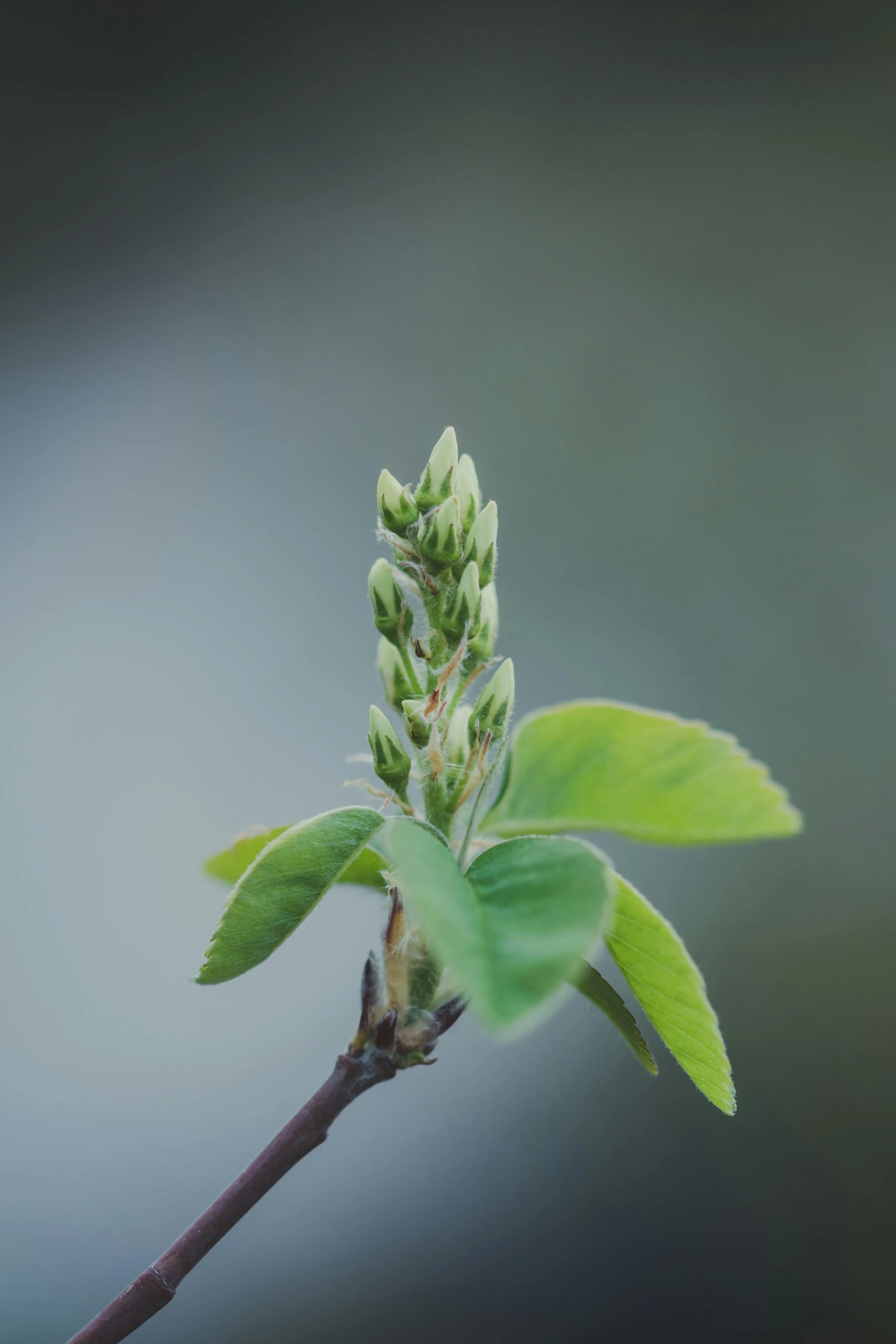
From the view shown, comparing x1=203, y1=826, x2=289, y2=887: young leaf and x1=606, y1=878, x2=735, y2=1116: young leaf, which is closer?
x1=606, y1=878, x2=735, y2=1116: young leaf

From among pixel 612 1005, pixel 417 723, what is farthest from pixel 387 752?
pixel 612 1005

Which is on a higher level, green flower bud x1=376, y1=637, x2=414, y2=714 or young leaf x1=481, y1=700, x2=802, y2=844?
green flower bud x1=376, y1=637, x2=414, y2=714

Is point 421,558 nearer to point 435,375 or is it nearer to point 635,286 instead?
point 435,375

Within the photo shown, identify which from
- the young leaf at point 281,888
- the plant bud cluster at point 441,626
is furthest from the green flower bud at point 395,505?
the young leaf at point 281,888

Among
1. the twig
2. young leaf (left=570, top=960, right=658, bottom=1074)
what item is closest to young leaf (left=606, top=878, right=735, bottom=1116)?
young leaf (left=570, top=960, right=658, bottom=1074)

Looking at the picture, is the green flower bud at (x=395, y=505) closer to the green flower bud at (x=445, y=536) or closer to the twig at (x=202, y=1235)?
the green flower bud at (x=445, y=536)

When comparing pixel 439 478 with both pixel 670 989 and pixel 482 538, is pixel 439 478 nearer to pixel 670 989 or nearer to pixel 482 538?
pixel 482 538

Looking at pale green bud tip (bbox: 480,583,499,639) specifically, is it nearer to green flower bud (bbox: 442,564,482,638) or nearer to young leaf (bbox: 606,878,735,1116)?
green flower bud (bbox: 442,564,482,638)
